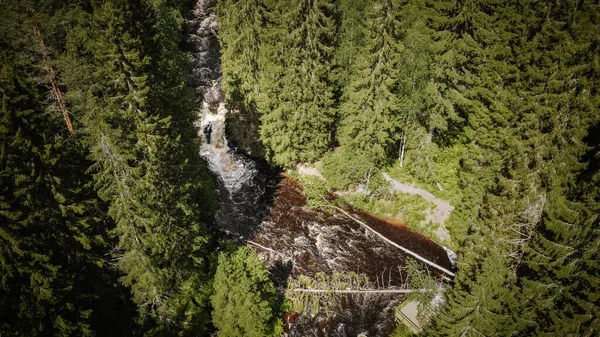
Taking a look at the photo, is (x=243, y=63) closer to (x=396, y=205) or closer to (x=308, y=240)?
(x=308, y=240)

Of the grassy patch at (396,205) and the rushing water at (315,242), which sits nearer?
the rushing water at (315,242)

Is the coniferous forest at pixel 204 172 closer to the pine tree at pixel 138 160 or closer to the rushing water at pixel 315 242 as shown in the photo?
the pine tree at pixel 138 160

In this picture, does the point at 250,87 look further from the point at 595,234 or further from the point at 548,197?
the point at 595,234

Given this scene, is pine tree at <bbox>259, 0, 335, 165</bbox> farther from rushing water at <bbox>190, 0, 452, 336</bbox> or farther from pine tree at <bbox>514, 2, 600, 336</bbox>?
pine tree at <bbox>514, 2, 600, 336</bbox>

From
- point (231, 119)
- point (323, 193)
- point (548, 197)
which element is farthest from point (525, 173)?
point (231, 119)

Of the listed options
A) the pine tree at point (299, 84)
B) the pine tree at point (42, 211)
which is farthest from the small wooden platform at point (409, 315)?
the pine tree at point (299, 84)

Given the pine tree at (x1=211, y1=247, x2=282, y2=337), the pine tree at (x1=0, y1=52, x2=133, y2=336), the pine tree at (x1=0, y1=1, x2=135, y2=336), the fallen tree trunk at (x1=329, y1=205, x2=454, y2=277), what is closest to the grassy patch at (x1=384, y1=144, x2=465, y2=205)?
the fallen tree trunk at (x1=329, y1=205, x2=454, y2=277)
